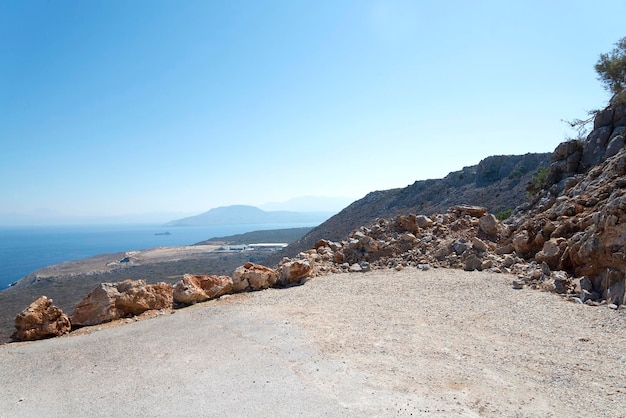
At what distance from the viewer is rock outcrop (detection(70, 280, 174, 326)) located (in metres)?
9.48

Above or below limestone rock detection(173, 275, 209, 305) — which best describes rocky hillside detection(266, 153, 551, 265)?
above

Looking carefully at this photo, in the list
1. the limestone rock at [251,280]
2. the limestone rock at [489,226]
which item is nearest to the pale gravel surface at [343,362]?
the limestone rock at [251,280]

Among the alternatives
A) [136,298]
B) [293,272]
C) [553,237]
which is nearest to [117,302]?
[136,298]

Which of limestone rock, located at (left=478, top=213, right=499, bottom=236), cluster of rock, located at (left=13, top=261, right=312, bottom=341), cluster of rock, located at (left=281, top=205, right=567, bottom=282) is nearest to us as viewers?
cluster of rock, located at (left=13, top=261, right=312, bottom=341)

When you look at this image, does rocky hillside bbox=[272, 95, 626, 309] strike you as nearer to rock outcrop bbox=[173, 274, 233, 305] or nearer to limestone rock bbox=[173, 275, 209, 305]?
rock outcrop bbox=[173, 274, 233, 305]

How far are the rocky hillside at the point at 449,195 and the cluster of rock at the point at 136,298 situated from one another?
31554mm

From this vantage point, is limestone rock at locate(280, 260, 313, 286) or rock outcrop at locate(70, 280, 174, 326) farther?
limestone rock at locate(280, 260, 313, 286)

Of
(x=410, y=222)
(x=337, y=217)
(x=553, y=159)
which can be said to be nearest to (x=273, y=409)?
(x=410, y=222)

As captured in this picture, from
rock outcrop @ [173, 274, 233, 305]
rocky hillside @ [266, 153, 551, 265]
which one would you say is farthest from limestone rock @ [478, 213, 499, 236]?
rocky hillside @ [266, 153, 551, 265]

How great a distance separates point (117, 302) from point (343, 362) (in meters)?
6.76

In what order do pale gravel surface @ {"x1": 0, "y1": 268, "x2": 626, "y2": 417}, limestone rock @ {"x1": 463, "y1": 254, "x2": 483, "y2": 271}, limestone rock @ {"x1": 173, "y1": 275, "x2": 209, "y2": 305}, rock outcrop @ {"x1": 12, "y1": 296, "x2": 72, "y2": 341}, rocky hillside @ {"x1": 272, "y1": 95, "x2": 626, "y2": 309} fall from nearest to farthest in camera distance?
pale gravel surface @ {"x1": 0, "y1": 268, "x2": 626, "y2": 417}, rock outcrop @ {"x1": 12, "y1": 296, "x2": 72, "y2": 341}, rocky hillside @ {"x1": 272, "y1": 95, "x2": 626, "y2": 309}, limestone rock @ {"x1": 173, "y1": 275, "x2": 209, "y2": 305}, limestone rock @ {"x1": 463, "y1": 254, "x2": 483, "y2": 271}

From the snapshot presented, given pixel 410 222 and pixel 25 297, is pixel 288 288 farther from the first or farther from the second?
pixel 25 297

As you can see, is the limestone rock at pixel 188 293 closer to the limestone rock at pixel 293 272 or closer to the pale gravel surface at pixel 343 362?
the pale gravel surface at pixel 343 362

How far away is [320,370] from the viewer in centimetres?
557
